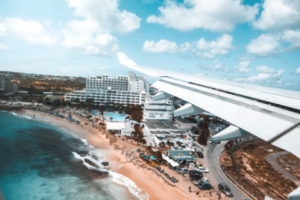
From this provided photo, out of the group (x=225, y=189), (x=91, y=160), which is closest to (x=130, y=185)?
(x=91, y=160)

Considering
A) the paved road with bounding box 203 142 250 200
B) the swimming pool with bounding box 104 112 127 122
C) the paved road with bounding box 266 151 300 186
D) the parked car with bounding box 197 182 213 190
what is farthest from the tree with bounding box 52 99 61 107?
Answer: the paved road with bounding box 266 151 300 186

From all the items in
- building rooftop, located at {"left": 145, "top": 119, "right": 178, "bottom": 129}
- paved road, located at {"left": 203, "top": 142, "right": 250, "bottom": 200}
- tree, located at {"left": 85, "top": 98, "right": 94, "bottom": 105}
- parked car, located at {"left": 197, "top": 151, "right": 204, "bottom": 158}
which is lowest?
paved road, located at {"left": 203, "top": 142, "right": 250, "bottom": 200}

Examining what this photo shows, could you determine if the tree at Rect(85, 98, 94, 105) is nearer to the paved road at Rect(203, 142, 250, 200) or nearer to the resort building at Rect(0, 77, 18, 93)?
the resort building at Rect(0, 77, 18, 93)

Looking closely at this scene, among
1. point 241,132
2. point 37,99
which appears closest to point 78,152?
point 241,132

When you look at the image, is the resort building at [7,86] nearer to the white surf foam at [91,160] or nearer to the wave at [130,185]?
the white surf foam at [91,160]

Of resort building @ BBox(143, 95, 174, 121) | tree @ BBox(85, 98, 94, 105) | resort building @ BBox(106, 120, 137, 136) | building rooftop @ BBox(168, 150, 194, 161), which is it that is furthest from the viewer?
tree @ BBox(85, 98, 94, 105)

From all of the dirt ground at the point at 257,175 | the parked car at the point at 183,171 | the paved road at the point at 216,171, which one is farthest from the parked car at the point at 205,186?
the dirt ground at the point at 257,175

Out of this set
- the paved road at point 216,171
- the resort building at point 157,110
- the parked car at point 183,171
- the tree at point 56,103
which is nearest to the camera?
the paved road at point 216,171

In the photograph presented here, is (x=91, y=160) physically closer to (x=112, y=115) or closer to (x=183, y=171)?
(x=183, y=171)

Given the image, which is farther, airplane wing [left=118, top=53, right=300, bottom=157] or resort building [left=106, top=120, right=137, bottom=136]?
resort building [left=106, top=120, right=137, bottom=136]
